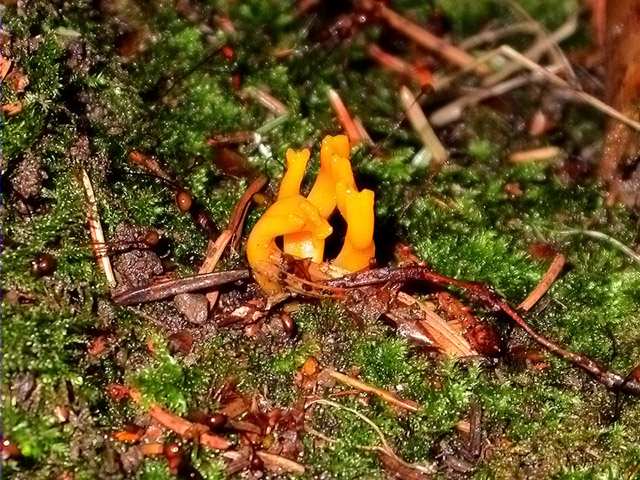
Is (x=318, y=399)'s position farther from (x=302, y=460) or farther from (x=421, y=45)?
(x=421, y=45)

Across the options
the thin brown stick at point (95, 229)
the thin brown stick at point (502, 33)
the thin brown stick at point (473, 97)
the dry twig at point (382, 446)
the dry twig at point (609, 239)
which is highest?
the thin brown stick at point (95, 229)

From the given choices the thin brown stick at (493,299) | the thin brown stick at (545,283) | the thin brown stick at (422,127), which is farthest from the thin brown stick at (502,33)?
the thin brown stick at (493,299)

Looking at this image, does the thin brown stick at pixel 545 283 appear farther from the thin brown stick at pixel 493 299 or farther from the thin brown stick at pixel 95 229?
the thin brown stick at pixel 95 229

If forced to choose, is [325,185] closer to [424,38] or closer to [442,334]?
[442,334]

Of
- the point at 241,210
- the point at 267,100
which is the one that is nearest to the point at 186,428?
the point at 241,210

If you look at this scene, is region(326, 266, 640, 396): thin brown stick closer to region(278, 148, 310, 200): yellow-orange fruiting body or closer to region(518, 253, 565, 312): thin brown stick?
region(518, 253, 565, 312): thin brown stick

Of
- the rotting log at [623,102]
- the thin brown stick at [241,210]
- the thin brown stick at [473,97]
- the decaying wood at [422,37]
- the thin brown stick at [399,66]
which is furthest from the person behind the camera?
the decaying wood at [422,37]

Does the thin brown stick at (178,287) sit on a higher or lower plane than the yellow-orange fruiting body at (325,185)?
lower

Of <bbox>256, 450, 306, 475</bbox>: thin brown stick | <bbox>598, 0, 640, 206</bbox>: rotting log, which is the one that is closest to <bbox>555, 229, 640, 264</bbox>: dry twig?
<bbox>598, 0, 640, 206</bbox>: rotting log
